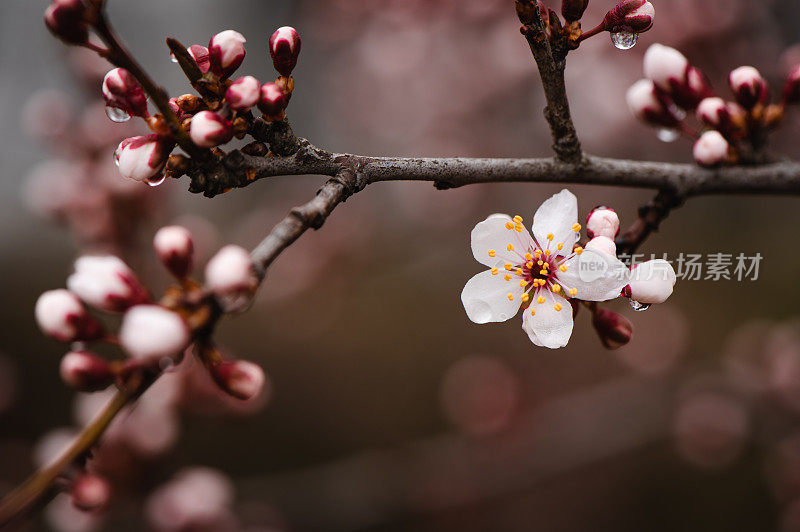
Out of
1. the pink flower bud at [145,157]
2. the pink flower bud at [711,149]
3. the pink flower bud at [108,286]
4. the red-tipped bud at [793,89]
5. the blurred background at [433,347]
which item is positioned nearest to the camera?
the pink flower bud at [108,286]

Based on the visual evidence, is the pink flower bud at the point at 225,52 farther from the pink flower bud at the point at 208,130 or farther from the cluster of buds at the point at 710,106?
the cluster of buds at the point at 710,106

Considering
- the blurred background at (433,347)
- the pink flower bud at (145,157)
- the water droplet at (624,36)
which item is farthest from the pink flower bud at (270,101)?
the blurred background at (433,347)

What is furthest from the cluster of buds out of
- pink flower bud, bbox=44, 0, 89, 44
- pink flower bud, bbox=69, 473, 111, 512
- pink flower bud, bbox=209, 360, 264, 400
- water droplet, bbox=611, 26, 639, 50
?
pink flower bud, bbox=69, 473, 111, 512

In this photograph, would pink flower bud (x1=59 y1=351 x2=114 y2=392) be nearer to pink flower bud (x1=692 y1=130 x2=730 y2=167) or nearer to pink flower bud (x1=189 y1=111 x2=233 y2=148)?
pink flower bud (x1=189 y1=111 x2=233 y2=148)

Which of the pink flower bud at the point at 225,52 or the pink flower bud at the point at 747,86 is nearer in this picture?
the pink flower bud at the point at 225,52

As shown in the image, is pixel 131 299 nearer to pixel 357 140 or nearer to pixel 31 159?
pixel 357 140

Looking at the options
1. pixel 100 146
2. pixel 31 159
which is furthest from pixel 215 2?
pixel 100 146
